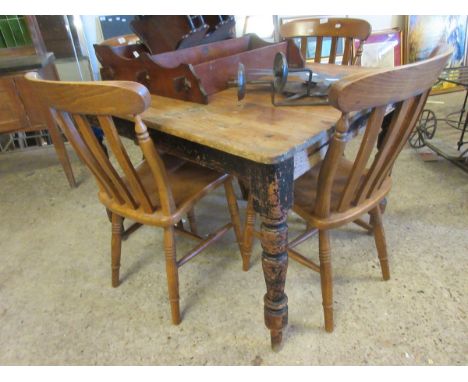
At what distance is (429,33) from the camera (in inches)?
126

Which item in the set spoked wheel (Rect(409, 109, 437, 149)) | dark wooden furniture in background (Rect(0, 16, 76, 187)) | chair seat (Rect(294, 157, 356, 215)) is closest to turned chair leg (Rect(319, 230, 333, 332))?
chair seat (Rect(294, 157, 356, 215))

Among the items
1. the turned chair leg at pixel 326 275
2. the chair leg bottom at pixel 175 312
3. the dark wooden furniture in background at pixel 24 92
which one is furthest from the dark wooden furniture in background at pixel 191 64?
the dark wooden furniture in background at pixel 24 92

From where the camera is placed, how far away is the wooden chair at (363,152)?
2.64 feet

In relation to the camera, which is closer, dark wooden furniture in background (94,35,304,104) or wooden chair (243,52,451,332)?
wooden chair (243,52,451,332)

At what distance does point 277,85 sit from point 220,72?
232 millimetres

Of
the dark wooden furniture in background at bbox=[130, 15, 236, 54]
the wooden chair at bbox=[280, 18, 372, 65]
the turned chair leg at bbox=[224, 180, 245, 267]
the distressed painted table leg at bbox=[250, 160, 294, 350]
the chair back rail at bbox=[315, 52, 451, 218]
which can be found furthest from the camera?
the wooden chair at bbox=[280, 18, 372, 65]

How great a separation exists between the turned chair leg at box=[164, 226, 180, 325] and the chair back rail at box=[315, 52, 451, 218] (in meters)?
0.51

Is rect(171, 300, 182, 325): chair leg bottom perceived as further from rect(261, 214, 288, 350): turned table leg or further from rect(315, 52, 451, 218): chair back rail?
rect(315, 52, 451, 218): chair back rail

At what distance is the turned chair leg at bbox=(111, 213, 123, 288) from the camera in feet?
4.67

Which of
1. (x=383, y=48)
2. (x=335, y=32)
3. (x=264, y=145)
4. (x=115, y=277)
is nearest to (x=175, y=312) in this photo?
(x=115, y=277)

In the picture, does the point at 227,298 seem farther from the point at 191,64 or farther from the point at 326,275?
the point at 191,64

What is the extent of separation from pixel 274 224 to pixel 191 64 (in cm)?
69

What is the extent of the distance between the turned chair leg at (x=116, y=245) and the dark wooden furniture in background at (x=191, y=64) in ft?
1.69
